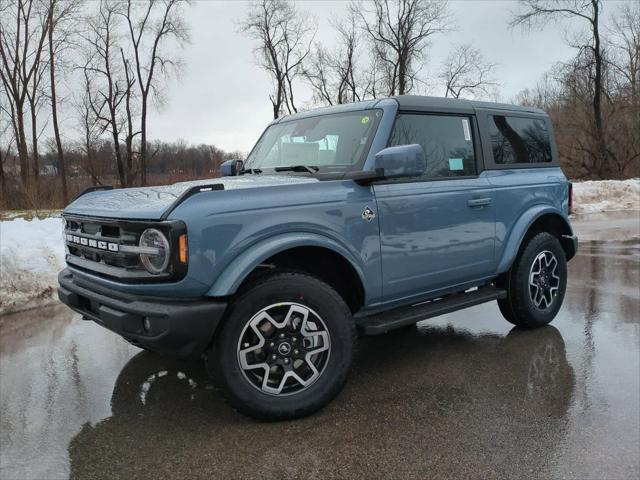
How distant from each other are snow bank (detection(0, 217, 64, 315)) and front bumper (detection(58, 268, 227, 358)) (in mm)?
3779

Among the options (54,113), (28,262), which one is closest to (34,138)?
(54,113)

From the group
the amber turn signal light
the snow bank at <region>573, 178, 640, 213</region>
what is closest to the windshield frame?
the amber turn signal light

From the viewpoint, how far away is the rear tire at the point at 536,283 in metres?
4.68

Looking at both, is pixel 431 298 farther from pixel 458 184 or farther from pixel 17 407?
pixel 17 407

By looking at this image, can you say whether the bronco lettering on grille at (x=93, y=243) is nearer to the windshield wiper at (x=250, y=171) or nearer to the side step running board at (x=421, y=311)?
the windshield wiper at (x=250, y=171)

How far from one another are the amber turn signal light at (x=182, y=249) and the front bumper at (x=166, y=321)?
258 millimetres

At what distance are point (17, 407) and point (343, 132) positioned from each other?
3.00 meters

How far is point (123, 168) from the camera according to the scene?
34.3 m

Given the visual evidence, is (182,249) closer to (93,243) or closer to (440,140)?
(93,243)

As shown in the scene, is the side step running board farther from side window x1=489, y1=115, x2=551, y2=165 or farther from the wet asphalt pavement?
side window x1=489, y1=115, x2=551, y2=165

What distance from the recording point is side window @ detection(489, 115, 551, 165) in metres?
4.64

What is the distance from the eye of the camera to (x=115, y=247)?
3062 millimetres

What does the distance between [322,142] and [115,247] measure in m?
1.78

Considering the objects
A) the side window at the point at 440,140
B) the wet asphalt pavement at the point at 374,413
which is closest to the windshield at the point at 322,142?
the side window at the point at 440,140
